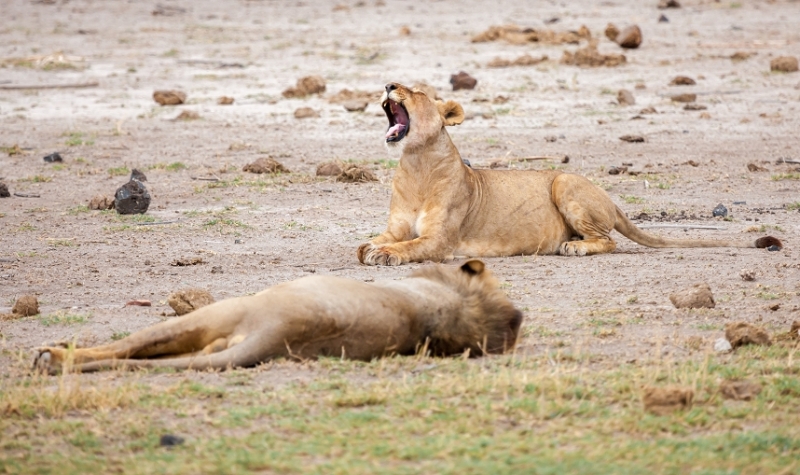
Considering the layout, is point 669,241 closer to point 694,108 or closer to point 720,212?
point 720,212

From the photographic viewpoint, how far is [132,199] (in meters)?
10.2

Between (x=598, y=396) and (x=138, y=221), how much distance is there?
566 centimetres

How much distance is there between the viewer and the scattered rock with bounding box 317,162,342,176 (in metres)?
12.0

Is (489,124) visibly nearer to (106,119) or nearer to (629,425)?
(106,119)

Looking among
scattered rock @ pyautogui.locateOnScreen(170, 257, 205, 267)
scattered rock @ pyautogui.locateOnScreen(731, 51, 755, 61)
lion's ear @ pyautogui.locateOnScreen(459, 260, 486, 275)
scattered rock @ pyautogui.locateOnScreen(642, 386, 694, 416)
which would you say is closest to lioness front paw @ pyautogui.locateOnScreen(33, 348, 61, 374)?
lion's ear @ pyautogui.locateOnScreen(459, 260, 486, 275)

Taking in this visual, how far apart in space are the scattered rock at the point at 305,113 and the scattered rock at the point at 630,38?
21.7ft

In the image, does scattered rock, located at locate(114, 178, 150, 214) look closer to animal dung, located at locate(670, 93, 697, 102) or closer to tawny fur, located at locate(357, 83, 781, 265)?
tawny fur, located at locate(357, 83, 781, 265)

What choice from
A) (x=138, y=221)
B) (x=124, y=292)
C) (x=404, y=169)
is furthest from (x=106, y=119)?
(x=124, y=292)

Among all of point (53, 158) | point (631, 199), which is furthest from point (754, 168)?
point (53, 158)

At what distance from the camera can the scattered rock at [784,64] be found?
1794 cm

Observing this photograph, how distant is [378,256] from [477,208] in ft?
3.47

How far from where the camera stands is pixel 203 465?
4.34 m

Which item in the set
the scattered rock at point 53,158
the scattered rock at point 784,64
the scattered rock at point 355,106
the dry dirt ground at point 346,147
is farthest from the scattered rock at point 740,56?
the scattered rock at point 53,158

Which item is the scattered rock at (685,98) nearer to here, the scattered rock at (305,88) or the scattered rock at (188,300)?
the scattered rock at (305,88)
